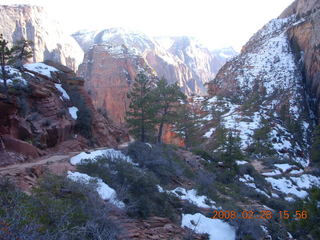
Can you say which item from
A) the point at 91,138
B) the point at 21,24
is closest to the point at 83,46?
the point at 21,24

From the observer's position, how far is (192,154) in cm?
1992

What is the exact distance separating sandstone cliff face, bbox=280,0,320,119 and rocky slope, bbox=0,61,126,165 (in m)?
33.9

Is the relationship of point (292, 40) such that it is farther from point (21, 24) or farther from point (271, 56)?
point (21, 24)

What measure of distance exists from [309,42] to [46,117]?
45.7 metres

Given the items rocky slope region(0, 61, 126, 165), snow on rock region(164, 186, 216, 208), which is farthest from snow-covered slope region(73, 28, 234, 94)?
snow on rock region(164, 186, 216, 208)

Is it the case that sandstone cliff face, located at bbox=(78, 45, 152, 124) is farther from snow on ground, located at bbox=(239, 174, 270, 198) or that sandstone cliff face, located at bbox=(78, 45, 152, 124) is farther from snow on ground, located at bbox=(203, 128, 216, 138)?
snow on ground, located at bbox=(239, 174, 270, 198)

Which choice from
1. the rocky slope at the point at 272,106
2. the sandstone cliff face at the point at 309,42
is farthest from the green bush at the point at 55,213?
the sandstone cliff face at the point at 309,42

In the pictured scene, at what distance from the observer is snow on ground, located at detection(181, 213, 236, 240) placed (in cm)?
784

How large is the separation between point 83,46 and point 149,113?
12434cm

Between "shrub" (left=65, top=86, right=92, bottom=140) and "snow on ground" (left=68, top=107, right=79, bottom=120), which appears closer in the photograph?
"snow on ground" (left=68, top=107, right=79, bottom=120)

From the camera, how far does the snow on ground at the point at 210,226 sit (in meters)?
7.84

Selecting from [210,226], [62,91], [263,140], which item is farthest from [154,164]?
[263,140]

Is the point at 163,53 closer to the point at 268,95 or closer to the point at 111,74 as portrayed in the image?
the point at 111,74

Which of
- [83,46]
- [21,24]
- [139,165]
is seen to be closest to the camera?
[139,165]
